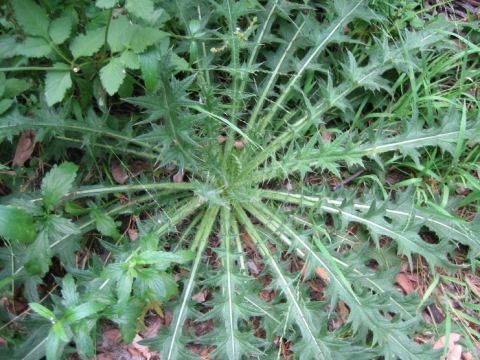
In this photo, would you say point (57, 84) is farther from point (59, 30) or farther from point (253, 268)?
point (253, 268)

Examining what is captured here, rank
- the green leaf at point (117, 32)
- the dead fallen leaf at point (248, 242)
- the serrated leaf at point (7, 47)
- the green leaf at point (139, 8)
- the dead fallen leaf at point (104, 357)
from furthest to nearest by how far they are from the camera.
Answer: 1. the dead fallen leaf at point (248, 242)
2. the dead fallen leaf at point (104, 357)
3. the serrated leaf at point (7, 47)
4. the green leaf at point (117, 32)
5. the green leaf at point (139, 8)

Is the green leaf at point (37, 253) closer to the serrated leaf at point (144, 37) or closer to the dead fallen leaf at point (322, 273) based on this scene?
the serrated leaf at point (144, 37)

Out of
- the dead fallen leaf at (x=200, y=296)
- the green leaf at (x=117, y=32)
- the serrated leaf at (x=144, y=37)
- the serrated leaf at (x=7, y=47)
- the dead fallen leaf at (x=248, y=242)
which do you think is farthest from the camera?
the dead fallen leaf at (x=248, y=242)

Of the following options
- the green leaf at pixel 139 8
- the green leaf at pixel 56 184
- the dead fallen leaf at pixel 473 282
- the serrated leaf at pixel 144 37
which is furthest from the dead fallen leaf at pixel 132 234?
the dead fallen leaf at pixel 473 282

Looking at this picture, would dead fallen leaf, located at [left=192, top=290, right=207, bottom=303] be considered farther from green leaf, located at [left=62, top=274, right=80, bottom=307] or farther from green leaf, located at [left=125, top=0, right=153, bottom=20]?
green leaf, located at [left=125, top=0, right=153, bottom=20]

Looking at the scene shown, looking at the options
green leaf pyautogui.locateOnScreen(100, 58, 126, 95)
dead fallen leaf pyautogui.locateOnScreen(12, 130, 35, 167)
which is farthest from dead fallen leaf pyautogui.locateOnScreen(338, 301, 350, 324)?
dead fallen leaf pyautogui.locateOnScreen(12, 130, 35, 167)

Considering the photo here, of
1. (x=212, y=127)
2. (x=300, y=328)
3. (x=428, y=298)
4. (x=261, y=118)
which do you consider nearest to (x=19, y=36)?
(x=212, y=127)

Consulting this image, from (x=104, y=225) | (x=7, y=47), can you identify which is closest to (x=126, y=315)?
(x=104, y=225)
